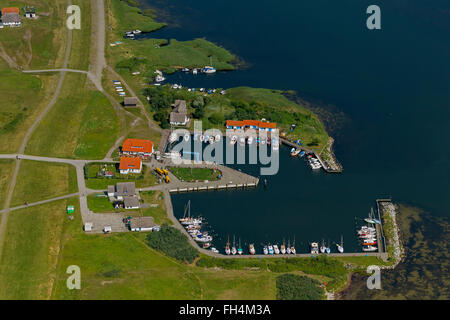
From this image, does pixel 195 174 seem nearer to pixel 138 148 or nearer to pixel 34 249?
pixel 138 148

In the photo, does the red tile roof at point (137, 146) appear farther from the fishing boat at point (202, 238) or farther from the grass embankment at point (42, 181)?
the fishing boat at point (202, 238)

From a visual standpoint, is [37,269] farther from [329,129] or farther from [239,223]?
[329,129]

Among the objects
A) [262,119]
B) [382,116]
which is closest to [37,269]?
[262,119]

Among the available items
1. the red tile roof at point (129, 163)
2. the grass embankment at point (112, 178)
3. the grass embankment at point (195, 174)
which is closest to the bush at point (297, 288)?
the grass embankment at point (195, 174)

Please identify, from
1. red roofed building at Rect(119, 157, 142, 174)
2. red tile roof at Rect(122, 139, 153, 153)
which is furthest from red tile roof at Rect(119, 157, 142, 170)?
red tile roof at Rect(122, 139, 153, 153)

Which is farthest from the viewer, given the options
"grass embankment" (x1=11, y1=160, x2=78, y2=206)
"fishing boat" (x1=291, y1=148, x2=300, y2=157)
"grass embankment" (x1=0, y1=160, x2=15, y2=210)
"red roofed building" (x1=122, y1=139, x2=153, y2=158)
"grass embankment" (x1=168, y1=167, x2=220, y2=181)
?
"fishing boat" (x1=291, y1=148, x2=300, y2=157)

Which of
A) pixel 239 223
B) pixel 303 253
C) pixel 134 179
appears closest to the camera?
pixel 303 253

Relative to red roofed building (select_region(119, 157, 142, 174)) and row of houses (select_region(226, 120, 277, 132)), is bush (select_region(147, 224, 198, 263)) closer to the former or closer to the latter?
red roofed building (select_region(119, 157, 142, 174))
